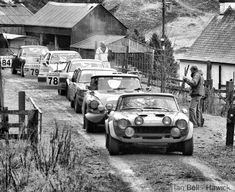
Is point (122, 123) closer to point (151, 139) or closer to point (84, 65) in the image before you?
point (151, 139)

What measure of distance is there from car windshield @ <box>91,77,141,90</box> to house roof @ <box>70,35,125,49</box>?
3906 cm

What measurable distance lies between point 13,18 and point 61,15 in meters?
8.98

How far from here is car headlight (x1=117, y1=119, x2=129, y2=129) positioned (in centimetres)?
1353

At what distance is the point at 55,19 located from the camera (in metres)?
68.2

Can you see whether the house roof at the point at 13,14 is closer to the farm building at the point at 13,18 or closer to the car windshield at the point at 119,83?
the farm building at the point at 13,18

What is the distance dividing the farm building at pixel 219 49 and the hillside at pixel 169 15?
1342 inches

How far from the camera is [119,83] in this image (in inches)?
740

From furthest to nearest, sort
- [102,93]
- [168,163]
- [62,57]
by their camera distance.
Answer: [62,57], [102,93], [168,163]

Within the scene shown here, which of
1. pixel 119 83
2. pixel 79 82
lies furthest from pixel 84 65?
pixel 119 83

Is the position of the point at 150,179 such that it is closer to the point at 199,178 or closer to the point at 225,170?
the point at 199,178

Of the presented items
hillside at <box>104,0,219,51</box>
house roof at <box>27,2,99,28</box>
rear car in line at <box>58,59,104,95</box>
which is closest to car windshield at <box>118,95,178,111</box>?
rear car in line at <box>58,59,104,95</box>

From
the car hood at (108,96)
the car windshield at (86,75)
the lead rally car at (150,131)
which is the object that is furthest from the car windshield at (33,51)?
the lead rally car at (150,131)

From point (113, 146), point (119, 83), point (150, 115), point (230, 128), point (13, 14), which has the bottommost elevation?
point (113, 146)

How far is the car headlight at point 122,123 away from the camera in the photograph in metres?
13.5
